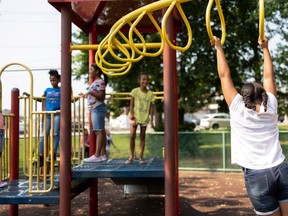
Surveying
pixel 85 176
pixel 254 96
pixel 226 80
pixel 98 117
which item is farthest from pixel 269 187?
pixel 98 117

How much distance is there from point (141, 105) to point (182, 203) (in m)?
2.91

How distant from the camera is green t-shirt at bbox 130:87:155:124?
5328 millimetres

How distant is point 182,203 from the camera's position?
7449mm

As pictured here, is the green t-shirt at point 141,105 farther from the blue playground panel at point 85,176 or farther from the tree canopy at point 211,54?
the tree canopy at point 211,54

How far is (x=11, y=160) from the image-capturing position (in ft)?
19.3

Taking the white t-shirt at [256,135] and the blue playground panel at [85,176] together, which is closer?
the white t-shirt at [256,135]

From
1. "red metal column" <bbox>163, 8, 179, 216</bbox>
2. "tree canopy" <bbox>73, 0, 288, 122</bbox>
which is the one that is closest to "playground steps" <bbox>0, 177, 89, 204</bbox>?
"red metal column" <bbox>163, 8, 179, 216</bbox>

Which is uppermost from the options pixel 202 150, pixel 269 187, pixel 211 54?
pixel 211 54

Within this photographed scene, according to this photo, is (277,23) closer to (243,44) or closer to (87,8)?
(243,44)

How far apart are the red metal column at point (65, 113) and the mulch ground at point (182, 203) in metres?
2.34

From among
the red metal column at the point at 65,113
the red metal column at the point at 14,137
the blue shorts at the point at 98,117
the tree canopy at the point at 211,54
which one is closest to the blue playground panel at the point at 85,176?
the red metal column at the point at 65,113

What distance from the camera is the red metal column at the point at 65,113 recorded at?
4383 millimetres

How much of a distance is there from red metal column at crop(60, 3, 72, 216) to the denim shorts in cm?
246

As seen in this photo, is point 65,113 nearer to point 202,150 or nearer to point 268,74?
point 268,74
